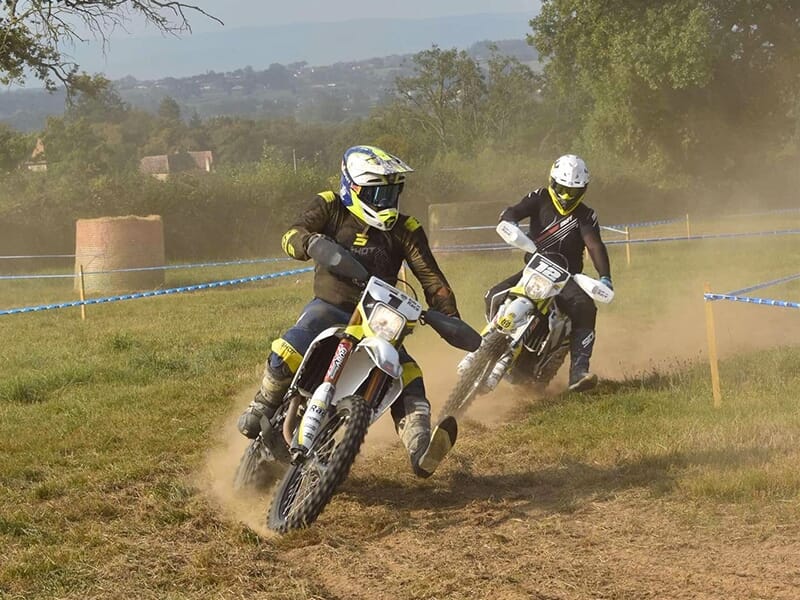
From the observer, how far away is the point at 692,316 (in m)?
14.6

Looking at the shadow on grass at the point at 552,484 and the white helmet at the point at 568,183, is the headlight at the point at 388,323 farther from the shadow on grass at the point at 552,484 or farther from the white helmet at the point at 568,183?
the white helmet at the point at 568,183

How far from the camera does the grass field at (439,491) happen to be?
5.02 m

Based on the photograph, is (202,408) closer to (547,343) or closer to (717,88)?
(547,343)

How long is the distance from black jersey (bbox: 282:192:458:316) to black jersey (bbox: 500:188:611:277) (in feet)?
9.42

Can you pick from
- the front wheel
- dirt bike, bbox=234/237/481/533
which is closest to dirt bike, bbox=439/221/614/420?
dirt bike, bbox=234/237/481/533

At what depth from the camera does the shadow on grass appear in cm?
638

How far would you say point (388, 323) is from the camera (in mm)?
5707

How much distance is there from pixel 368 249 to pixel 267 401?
111cm

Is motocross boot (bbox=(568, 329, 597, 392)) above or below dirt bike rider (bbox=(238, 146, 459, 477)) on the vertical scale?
below

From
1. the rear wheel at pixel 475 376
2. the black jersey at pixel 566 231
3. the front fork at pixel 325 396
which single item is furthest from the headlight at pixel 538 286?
the front fork at pixel 325 396

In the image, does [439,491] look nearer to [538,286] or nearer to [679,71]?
[538,286]

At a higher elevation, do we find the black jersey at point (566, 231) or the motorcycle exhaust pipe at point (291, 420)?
the black jersey at point (566, 231)

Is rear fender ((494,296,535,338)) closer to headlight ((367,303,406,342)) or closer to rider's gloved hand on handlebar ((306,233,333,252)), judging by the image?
rider's gloved hand on handlebar ((306,233,333,252))

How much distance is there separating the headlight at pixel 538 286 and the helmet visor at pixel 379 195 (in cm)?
283
